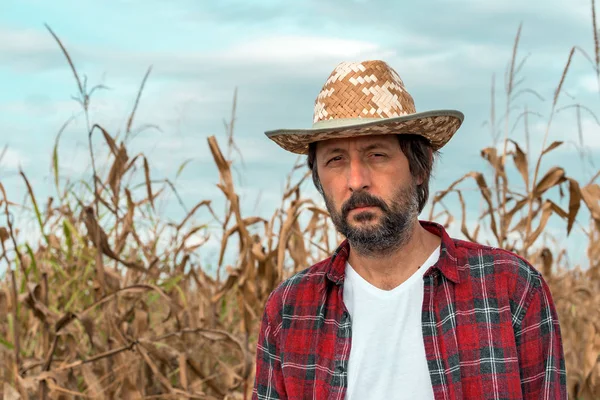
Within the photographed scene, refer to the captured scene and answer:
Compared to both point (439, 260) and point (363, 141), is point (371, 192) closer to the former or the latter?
point (363, 141)

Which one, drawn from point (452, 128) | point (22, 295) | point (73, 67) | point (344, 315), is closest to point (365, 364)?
point (344, 315)

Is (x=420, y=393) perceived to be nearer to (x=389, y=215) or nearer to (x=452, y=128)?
(x=389, y=215)

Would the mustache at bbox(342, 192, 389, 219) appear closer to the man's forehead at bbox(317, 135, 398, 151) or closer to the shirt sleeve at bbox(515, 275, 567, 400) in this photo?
the man's forehead at bbox(317, 135, 398, 151)

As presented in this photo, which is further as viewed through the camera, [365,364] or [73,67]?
[73,67]

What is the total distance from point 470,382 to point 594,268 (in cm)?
258

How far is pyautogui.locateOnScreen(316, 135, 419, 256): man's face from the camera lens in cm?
266

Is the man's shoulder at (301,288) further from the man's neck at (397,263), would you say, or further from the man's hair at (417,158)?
the man's hair at (417,158)

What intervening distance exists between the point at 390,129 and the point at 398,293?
508 mm

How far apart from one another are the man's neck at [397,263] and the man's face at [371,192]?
0.03m

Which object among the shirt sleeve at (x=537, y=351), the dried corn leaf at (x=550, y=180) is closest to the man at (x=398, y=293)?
the shirt sleeve at (x=537, y=351)

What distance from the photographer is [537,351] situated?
8.59 feet

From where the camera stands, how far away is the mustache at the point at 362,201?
267 centimetres

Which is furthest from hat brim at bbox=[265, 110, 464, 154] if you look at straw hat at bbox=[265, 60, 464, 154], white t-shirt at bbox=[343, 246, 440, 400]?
white t-shirt at bbox=[343, 246, 440, 400]

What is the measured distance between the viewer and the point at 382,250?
8.90 feet
